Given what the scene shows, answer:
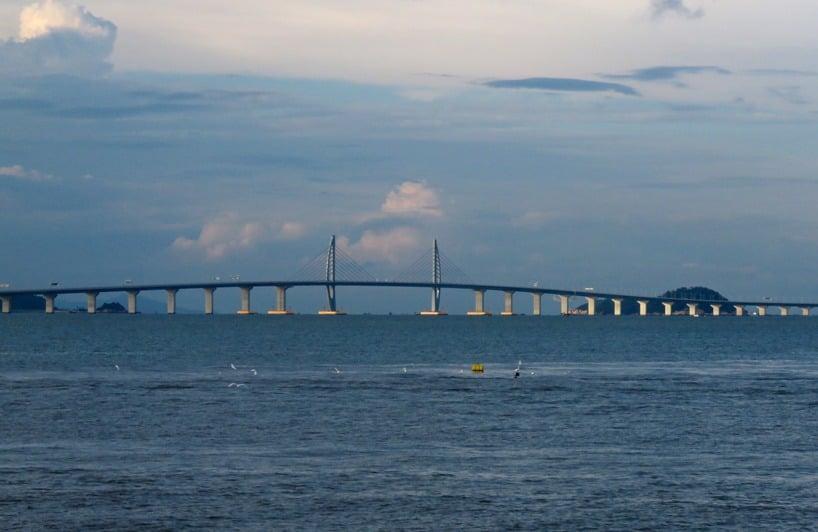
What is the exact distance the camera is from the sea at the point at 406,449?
1128 inches

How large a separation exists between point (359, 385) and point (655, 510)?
3679 cm

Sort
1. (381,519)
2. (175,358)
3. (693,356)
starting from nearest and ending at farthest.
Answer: (381,519), (175,358), (693,356)

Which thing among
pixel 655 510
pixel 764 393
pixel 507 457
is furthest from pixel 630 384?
pixel 655 510

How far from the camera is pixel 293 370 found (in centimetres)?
7919

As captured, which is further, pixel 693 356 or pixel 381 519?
pixel 693 356

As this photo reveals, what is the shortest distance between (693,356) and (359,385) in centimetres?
4351

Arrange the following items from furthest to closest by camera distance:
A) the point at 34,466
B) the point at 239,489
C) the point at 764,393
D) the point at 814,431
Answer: the point at 764,393, the point at 814,431, the point at 34,466, the point at 239,489

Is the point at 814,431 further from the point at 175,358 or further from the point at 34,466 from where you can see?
the point at 175,358

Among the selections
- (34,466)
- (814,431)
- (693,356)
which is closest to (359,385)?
(814,431)

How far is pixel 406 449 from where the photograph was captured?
38875 millimetres

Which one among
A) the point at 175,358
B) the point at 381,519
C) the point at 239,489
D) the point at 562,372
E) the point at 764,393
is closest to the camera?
the point at 381,519

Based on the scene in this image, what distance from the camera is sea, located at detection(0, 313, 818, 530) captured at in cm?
2864

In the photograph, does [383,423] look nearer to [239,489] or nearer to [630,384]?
[239,489]

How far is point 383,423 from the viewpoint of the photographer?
46.2 meters
